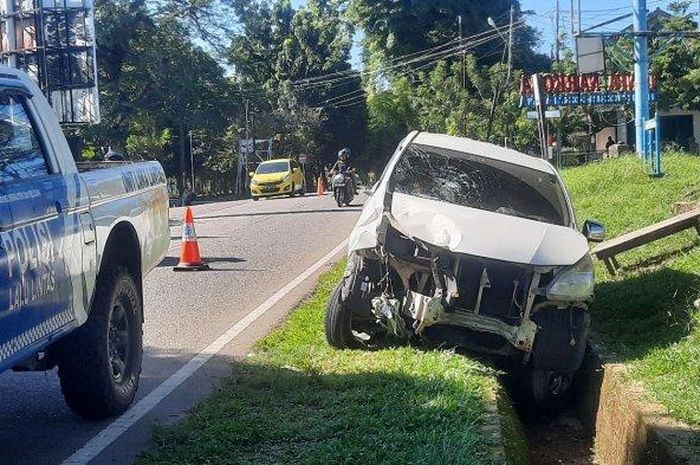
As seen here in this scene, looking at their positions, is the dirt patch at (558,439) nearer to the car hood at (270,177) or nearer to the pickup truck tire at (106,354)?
the pickup truck tire at (106,354)

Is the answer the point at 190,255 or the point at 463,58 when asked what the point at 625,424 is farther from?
the point at 463,58

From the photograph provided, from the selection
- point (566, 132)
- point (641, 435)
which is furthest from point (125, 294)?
point (566, 132)

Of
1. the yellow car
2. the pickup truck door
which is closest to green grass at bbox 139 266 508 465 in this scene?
the pickup truck door

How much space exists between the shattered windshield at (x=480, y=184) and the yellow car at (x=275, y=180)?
1220 inches

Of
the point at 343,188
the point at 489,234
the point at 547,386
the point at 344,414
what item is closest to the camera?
the point at 344,414

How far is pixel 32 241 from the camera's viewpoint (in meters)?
4.54

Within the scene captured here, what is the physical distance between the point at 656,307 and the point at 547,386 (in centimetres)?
165

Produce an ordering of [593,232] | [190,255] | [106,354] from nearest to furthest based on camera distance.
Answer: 1. [106,354]
2. [593,232]
3. [190,255]

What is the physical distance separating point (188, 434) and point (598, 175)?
608 inches

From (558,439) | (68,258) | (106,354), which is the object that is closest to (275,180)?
(558,439)

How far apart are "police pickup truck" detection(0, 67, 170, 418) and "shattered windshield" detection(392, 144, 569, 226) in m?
2.33

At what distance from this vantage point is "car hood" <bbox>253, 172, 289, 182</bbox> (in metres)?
39.2

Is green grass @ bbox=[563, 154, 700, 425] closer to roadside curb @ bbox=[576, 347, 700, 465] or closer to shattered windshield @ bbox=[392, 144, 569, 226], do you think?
roadside curb @ bbox=[576, 347, 700, 465]

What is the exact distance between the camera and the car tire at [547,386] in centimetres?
695
